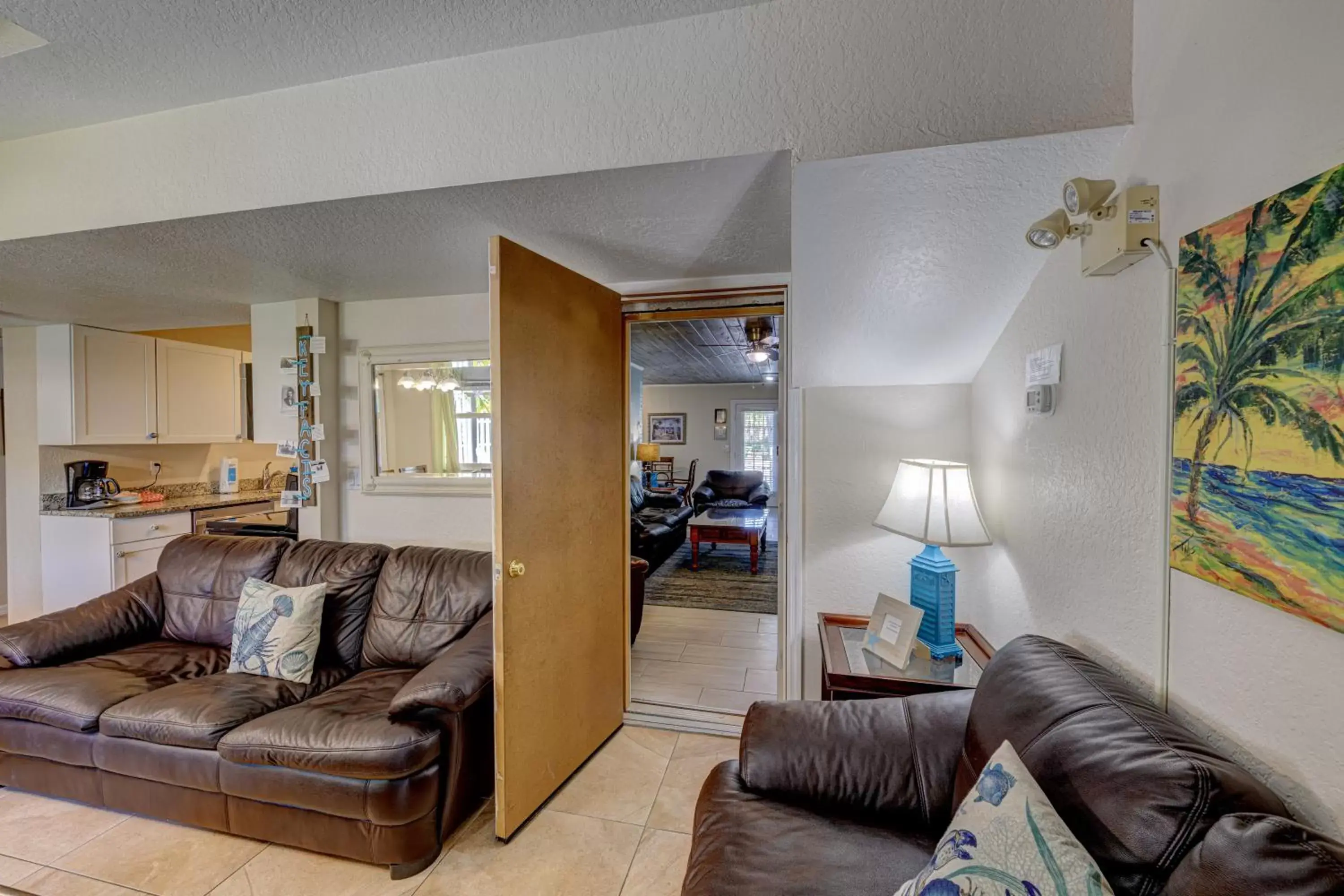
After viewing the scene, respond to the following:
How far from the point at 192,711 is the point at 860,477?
7.87 ft

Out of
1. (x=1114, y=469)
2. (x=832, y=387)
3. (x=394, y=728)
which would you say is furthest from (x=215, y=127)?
(x=1114, y=469)

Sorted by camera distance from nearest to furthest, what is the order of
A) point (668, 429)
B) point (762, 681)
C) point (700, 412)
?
point (762, 681) < point (700, 412) < point (668, 429)

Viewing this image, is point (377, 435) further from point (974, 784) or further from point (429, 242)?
point (974, 784)

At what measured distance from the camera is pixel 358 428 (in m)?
2.98

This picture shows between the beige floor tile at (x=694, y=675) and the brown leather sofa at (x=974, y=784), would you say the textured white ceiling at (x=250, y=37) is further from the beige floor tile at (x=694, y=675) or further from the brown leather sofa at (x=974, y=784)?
the beige floor tile at (x=694, y=675)

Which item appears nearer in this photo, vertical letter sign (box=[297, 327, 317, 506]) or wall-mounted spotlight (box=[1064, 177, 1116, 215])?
wall-mounted spotlight (box=[1064, 177, 1116, 215])

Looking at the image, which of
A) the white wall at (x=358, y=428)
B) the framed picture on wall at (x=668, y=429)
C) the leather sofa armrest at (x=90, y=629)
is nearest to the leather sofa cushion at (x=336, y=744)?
the leather sofa armrest at (x=90, y=629)

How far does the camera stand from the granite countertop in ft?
10.9

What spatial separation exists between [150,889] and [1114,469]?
9.24ft

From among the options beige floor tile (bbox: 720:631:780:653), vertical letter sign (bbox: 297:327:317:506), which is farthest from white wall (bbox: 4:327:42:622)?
beige floor tile (bbox: 720:631:780:653)

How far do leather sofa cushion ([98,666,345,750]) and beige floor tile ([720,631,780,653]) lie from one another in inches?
89.8

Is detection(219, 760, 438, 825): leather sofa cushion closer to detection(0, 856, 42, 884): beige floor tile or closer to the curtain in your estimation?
detection(0, 856, 42, 884): beige floor tile

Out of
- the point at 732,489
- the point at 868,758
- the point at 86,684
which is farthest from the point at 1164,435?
the point at 732,489

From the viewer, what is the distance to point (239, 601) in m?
2.22
